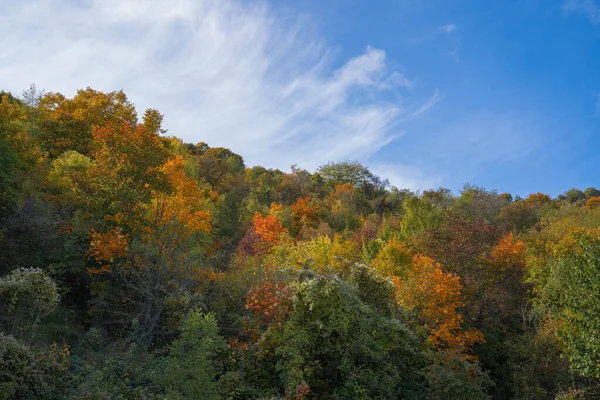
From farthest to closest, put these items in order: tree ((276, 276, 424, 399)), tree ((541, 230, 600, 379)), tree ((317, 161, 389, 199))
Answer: tree ((317, 161, 389, 199)), tree ((541, 230, 600, 379)), tree ((276, 276, 424, 399))

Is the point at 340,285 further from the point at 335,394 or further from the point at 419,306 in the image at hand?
the point at 419,306

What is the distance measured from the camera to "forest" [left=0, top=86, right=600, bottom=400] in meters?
12.8

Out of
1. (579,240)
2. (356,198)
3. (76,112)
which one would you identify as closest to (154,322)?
(579,240)

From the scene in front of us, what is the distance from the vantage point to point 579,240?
17.7 m

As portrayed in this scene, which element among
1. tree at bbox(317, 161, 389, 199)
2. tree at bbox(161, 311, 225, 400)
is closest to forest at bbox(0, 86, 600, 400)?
tree at bbox(161, 311, 225, 400)

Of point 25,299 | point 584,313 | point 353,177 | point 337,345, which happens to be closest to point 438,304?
point 584,313

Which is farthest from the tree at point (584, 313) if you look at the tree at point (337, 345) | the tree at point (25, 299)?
the tree at point (25, 299)

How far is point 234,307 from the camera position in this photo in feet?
58.0

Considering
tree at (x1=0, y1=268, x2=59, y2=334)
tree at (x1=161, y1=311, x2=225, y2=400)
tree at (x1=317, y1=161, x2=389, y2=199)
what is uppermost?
tree at (x1=317, y1=161, x2=389, y2=199)

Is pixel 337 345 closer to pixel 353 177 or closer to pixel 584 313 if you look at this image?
pixel 584 313

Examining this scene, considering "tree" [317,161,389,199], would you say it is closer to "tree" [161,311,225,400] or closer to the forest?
the forest

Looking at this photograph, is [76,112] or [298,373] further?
Answer: [76,112]

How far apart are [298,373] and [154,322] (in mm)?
5727

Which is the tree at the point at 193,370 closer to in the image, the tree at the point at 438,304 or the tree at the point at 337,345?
the tree at the point at 337,345
